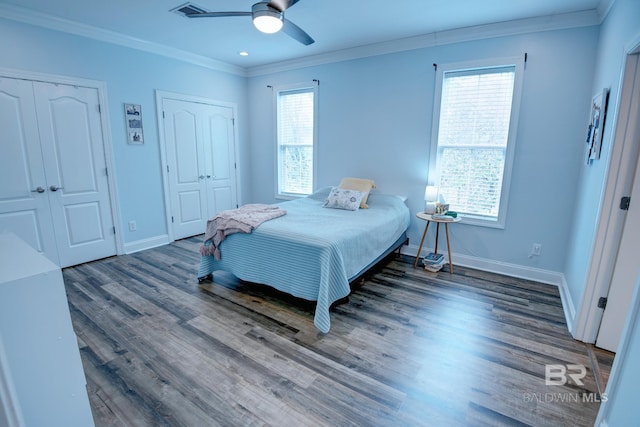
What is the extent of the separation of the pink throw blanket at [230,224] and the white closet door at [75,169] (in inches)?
67.5

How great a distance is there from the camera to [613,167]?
2.02m

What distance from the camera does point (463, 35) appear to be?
3350mm

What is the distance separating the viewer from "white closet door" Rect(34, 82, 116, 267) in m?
3.30

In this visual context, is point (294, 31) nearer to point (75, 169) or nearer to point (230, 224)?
point (230, 224)

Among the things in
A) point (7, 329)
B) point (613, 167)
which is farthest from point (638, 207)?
point (7, 329)

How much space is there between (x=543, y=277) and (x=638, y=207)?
1536 mm

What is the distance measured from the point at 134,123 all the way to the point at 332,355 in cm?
377

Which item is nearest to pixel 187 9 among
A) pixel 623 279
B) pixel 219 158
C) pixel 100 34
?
pixel 100 34

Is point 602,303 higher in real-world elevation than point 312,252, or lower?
lower

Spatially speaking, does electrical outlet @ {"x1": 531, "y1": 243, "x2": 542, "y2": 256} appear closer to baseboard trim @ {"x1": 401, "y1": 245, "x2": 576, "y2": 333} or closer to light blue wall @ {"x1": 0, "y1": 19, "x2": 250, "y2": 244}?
baseboard trim @ {"x1": 401, "y1": 245, "x2": 576, "y2": 333}

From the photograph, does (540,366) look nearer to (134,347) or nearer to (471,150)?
(471,150)

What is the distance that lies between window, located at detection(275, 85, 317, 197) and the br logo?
3.60 meters

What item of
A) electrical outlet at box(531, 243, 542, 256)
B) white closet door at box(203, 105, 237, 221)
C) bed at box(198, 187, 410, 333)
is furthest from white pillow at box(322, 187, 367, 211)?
white closet door at box(203, 105, 237, 221)

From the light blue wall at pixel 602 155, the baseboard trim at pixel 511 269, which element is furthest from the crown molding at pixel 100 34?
the light blue wall at pixel 602 155
